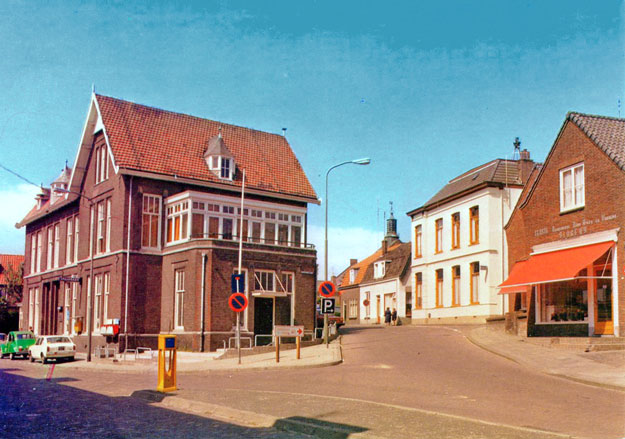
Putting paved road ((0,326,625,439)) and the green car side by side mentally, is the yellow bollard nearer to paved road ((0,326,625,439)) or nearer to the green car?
paved road ((0,326,625,439))

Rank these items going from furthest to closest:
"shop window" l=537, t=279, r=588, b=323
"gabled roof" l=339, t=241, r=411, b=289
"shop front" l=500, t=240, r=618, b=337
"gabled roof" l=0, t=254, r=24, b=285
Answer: "gabled roof" l=0, t=254, r=24, b=285, "gabled roof" l=339, t=241, r=411, b=289, "shop window" l=537, t=279, r=588, b=323, "shop front" l=500, t=240, r=618, b=337

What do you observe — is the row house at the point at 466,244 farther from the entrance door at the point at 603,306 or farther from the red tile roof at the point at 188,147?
the entrance door at the point at 603,306

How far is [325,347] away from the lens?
102ft

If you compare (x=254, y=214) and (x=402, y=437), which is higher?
(x=254, y=214)

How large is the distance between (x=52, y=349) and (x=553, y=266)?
2378 centimetres

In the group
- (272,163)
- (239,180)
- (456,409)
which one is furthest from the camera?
(272,163)

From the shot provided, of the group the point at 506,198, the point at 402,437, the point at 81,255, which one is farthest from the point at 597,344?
the point at 81,255

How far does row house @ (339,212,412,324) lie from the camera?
6016 cm

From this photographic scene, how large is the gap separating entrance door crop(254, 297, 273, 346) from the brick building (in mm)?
12242

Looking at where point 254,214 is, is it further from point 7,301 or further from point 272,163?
point 7,301

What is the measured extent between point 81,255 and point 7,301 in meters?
23.5

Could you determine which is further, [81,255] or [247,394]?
[81,255]

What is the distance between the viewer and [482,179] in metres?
44.1

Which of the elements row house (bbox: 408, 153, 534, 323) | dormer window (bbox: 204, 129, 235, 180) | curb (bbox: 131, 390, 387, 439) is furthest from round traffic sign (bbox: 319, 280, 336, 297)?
dormer window (bbox: 204, 129, 235, 180)
